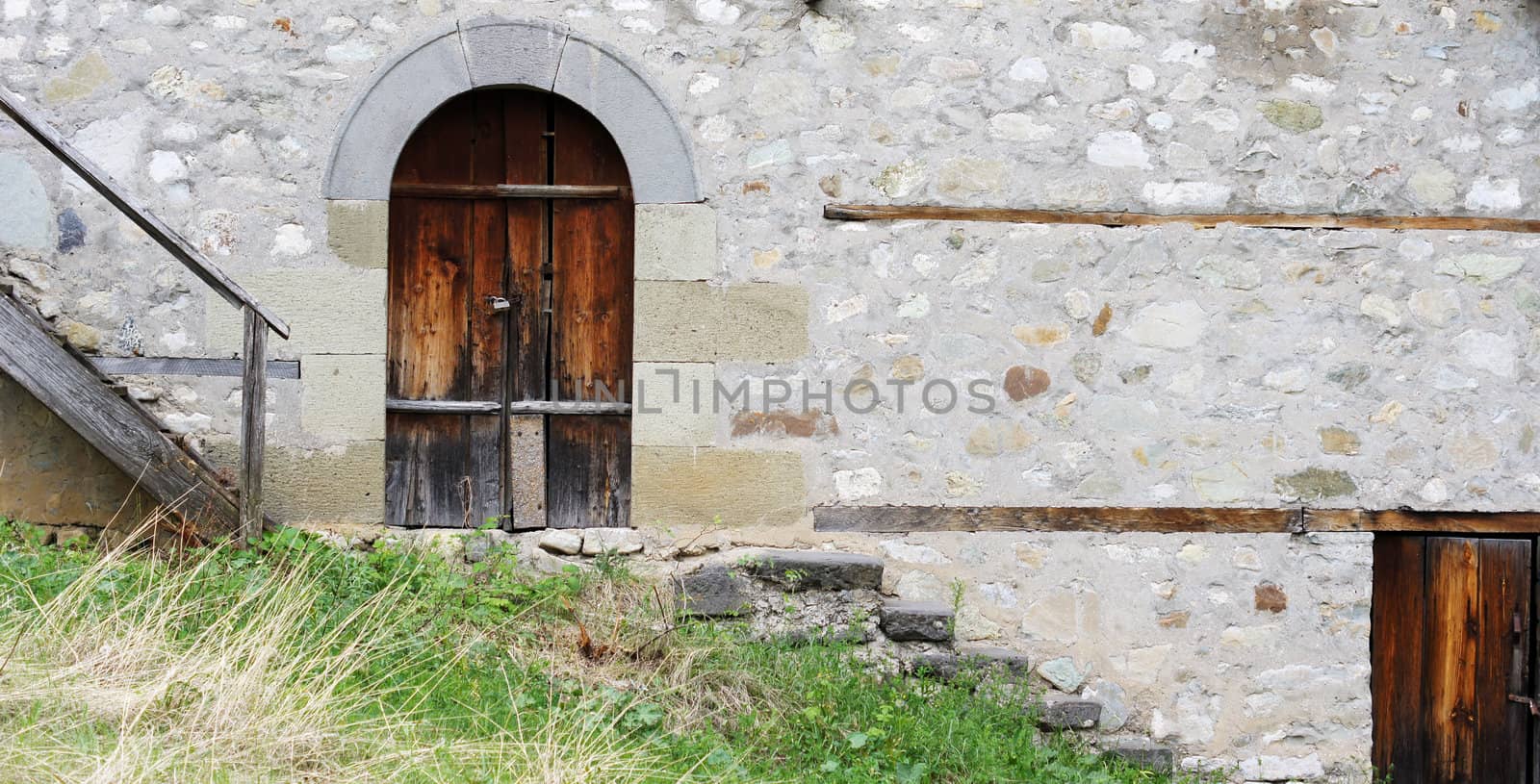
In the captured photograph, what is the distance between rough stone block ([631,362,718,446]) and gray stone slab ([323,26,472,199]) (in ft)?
4.13

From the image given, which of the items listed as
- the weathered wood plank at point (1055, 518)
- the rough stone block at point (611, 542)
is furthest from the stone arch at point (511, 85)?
the weathered wood plank at point (1055, 518)

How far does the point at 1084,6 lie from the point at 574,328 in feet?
7.99

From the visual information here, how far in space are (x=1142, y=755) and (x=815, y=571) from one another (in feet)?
4.85

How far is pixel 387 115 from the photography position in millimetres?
4594

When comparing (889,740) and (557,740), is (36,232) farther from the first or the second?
(889,740)

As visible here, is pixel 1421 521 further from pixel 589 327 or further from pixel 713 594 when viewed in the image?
pixel 589 327

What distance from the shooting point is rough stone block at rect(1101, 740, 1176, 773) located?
4.62 metres

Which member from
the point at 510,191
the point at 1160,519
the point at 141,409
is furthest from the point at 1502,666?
the point at 141,409

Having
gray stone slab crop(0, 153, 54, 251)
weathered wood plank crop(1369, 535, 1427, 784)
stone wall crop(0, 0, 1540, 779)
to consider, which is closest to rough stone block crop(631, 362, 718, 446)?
stone wall crop(0, 0, 1540, 779)

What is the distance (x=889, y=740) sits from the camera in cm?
392

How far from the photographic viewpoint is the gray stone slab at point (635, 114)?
4648 mm

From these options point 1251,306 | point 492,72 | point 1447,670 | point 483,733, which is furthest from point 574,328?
point 1447,670

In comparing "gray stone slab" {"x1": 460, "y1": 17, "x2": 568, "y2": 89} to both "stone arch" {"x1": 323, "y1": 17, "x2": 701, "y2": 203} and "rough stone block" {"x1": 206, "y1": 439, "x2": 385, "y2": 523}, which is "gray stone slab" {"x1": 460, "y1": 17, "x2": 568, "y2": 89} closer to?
"stone arch" {"x1": 323, "y1": 17, "x2": 701, "y2": 203}

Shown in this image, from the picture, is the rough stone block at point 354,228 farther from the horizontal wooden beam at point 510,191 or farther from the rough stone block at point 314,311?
the horizontal wooden beam at point 510,191
